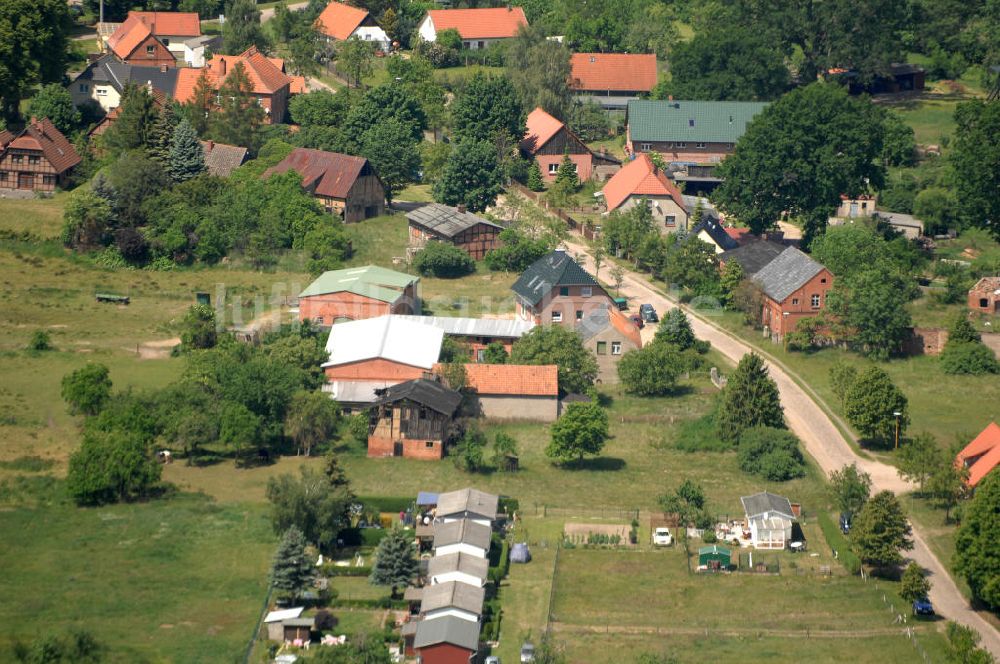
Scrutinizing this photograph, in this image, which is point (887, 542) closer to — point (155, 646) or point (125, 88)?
point (155, 646)

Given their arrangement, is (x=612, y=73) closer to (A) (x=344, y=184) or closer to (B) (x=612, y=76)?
(B) (x=612, y=76)

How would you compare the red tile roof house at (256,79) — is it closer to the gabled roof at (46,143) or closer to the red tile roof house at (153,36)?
the red tile roof house at (153,36)

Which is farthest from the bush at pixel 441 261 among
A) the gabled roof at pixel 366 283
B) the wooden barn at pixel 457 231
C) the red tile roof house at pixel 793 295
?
the red tile roof house at pixel 793 295

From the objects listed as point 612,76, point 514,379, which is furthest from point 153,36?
point 514,379

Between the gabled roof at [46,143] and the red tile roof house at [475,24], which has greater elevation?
the red tile roof house at [475,24]

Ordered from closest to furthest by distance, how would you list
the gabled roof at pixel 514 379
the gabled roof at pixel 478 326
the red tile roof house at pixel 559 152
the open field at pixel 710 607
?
the open field at pixel 710 607
the gabled roof at pixel 514 379
the gabled roof at pixel 478 326
the red tile roof house at pixel 559 152

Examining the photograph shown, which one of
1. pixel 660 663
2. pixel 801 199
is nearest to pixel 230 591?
pixel 660 663
